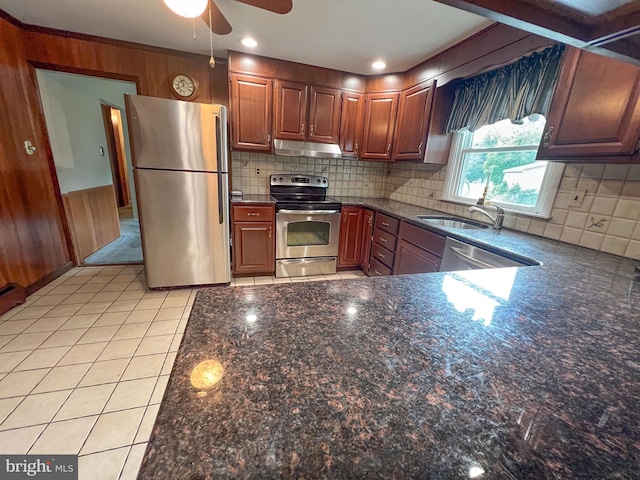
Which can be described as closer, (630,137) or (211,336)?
(211,336)

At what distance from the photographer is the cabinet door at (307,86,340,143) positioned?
2847 mm

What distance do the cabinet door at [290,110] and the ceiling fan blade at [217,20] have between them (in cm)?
85

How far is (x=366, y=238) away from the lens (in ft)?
10.2

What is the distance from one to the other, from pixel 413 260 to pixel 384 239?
21.0 inches

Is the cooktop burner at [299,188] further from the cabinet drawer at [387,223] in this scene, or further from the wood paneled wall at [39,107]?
the wood paneled wall at [39,107]

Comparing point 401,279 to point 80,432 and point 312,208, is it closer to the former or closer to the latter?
point 80,432

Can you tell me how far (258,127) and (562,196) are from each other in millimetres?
2652

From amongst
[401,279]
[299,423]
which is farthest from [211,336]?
[401,279]

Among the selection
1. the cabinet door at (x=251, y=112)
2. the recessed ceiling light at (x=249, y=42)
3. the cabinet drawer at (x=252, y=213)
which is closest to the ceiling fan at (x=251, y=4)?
the recessed ceiling light at (x=249, y=42)

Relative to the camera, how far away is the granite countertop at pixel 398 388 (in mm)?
334

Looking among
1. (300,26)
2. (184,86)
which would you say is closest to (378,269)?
(300,26)

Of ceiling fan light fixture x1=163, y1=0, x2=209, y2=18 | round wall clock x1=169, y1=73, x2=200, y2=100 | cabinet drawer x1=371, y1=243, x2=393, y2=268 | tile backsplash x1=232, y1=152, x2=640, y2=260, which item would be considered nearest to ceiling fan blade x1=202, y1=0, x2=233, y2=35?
ceiling fan light fixture x1=163, y1=0, x2=209, y2=18

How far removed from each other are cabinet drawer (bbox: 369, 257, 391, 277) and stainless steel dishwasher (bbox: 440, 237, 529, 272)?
2.80 feet

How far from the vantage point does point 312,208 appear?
9.34 ft
